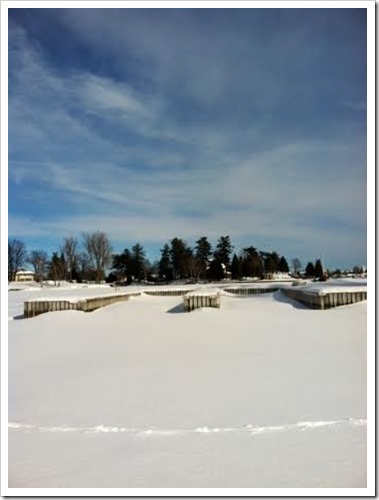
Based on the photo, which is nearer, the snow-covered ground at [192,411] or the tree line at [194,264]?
the snow-covered ground at [192,411]

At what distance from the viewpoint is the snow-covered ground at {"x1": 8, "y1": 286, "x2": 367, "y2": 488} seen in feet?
9.41

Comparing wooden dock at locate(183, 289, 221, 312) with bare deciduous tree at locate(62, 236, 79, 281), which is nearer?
wooden dock at locate(183, 289, 221, 312)

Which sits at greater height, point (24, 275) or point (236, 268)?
point (236, 268)

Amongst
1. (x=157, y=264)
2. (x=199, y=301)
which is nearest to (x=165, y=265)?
(x=157, y=264)

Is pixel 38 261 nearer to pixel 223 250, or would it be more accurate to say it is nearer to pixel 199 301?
pixel 223 250

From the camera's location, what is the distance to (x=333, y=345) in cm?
684

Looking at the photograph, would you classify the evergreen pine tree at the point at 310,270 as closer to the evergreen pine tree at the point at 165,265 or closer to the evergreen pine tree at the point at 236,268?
the evergreen pine tree at the point at 236,268

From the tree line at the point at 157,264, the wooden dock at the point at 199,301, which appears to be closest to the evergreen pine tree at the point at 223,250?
the tree line at the point at 157,264

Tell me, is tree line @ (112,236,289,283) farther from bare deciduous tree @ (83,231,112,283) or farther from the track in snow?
the track in snow

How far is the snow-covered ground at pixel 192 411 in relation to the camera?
287 cm

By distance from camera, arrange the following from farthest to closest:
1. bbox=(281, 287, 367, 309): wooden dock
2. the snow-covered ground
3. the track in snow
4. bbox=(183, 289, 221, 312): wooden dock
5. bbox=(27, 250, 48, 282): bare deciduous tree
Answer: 1. bbox=(27, 250, 48, 282): bare deciduous tree
2. bbox=(183, 289, 221, 312): wooden dock
3. bbox=(281, 287, 367, 309): wooden dock
4. the track in snow
5. the snow-covered ground

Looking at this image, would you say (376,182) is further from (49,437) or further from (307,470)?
(49,437)

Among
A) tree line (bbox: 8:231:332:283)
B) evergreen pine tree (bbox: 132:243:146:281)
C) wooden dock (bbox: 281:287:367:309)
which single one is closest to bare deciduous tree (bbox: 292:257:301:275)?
tree line (bbox: 8:231:332:283)

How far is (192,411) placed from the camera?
159 inches
